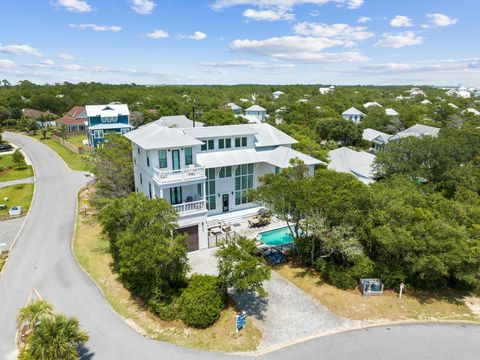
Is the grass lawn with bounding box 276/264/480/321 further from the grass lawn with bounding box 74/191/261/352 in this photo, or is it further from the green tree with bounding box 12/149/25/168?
the green tree with bounding box 12/149/25/168

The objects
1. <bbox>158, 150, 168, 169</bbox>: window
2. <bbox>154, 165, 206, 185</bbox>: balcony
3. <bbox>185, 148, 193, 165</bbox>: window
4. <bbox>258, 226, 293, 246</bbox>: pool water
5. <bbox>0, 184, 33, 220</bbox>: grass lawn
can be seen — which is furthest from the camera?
<bbox>0, 184, 33, 220</bbox>: grass lawn

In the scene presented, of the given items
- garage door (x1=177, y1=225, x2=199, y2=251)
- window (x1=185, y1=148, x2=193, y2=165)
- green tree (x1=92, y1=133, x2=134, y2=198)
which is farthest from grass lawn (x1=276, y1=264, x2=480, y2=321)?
green tree (x1=92, y1=133, x2=134, y2=198)

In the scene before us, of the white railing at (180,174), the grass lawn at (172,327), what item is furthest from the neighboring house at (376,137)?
the grass lawn at (172,327)

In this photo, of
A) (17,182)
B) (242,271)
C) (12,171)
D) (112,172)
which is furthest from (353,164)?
(12,171)

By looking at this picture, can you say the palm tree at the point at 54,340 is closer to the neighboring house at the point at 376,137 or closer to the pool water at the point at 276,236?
the pool water at the point at 276,236

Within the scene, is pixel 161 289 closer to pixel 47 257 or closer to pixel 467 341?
pixel 47 257

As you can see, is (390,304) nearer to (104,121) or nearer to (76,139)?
(104,121)
